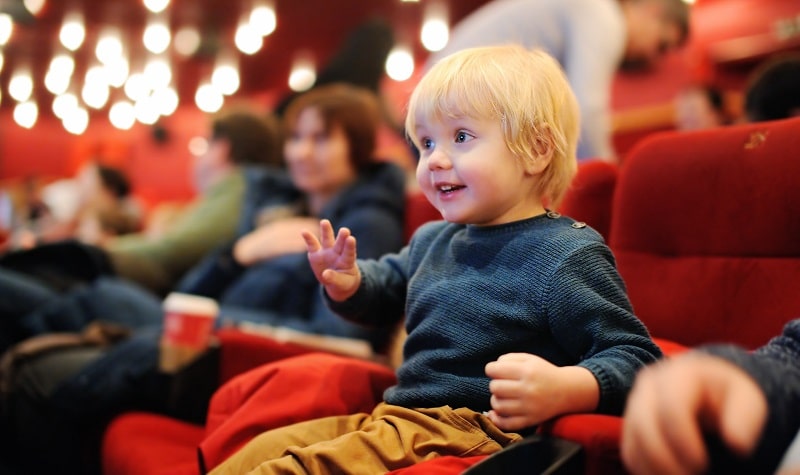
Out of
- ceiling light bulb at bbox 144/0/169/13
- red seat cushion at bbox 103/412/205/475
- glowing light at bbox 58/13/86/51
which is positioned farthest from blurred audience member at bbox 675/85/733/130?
glowing light at bbox 58/13/86/51

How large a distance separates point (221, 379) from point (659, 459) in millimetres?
1239

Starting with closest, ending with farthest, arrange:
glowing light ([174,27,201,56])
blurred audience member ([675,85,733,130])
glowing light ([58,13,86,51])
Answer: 1. blurred audience member ([675,85,733,130])
2. glowing light ([58,13,86,51])
3. glowing light ([174,27,201,56])

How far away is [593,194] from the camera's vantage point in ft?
4.62

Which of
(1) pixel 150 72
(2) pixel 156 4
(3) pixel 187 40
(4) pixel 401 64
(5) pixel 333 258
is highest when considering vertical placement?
(2) pixel 156 4

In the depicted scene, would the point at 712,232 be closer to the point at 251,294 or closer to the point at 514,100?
the point at 514,100

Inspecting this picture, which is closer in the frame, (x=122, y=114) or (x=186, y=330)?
(x=186, y=330)

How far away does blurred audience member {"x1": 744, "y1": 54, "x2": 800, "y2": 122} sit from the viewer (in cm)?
183

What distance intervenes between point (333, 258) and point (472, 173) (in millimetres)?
285

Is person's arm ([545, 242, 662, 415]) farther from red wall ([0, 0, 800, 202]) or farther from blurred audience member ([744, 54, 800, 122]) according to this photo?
red wall ([0, 0, 800, 202])

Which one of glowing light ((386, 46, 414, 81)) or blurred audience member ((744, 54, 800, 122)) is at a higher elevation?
glowing light ((386, 46, 414, 81))

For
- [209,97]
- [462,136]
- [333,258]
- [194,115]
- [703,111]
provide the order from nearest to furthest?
1. [462,136]
2. [333,258]
3. [703,111]
4. [209,97]
5. [194,115]

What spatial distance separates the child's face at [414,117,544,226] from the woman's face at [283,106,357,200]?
1049mm

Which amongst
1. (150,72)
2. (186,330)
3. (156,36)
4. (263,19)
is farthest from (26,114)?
(186,330)

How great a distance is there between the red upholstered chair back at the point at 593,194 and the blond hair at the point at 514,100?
Answer: 0.22 metres
